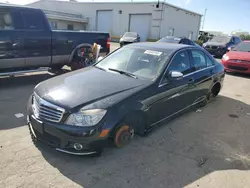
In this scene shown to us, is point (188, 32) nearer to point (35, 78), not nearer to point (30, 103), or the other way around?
point (35, 78)

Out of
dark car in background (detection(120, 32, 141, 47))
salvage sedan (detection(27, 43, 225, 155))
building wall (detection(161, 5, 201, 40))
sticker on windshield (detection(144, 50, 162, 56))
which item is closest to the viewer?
salvage sedan (detection(27, 43, 225, 155))

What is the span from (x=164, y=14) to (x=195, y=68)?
27.4 meters

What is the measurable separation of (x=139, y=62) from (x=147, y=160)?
178 cm

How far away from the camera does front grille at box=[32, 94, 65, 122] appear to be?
2881mm

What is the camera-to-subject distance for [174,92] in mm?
4035

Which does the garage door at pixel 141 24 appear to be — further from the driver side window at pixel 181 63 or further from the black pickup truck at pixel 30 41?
the driver side window at pixel 181 63

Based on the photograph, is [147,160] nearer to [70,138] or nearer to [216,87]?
[70,138]

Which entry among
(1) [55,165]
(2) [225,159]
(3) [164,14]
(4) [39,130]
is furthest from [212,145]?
(3) [164,14]

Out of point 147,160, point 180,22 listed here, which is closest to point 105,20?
point 180,22

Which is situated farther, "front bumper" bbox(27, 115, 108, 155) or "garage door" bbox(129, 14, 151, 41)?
"garage door" bbox(129, 14, 151, 41)

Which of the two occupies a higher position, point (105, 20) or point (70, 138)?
point (105, 20)

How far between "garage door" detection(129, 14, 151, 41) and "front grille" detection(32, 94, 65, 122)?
2924cm

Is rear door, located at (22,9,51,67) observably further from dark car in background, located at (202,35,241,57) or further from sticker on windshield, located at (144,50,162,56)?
dark car in background, located at (202,35,241,57)

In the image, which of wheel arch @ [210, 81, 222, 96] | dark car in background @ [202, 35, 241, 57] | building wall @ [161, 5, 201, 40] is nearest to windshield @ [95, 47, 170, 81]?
wheel arch @ [210, 81, 222, 96]
